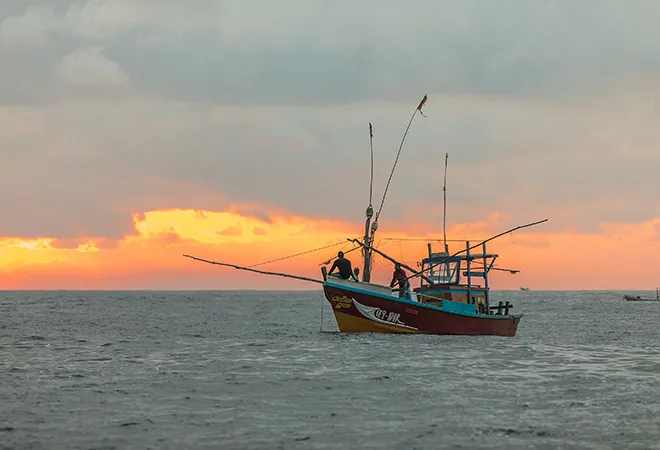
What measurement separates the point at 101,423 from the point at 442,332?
20524mm

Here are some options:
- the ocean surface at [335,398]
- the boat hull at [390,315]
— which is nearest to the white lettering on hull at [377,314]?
the boat hull at [390,315]

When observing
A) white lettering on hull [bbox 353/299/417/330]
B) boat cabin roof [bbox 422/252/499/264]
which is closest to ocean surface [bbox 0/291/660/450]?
white lettering on hull [bbox 353/299/417/330]

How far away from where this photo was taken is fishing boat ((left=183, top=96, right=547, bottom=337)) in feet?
108

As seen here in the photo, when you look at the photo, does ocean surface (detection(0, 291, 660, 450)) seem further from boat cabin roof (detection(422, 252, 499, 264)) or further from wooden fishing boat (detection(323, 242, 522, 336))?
boat cabin roof (detection(422, 252, 499, 264))

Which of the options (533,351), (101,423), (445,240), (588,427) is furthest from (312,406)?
(445,240)

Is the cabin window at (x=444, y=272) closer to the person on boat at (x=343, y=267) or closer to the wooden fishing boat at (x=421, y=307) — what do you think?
the wooden fishing boat at (x=421, y=307)

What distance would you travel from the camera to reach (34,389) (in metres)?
20.1

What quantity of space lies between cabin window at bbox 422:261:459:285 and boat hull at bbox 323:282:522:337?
321 cm

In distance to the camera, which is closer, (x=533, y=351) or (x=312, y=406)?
(x=312, y=406)

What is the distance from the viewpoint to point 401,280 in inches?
1331

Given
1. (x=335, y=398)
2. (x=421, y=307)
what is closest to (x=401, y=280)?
(x=421, y=307)

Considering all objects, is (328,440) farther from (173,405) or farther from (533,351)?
(533,351)

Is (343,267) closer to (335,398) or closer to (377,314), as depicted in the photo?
(377,314)

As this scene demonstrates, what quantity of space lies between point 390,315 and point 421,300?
287 cm
